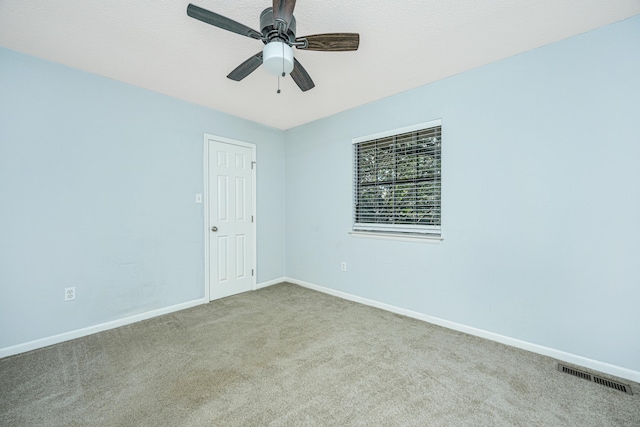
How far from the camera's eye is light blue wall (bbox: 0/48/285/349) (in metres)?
2.26

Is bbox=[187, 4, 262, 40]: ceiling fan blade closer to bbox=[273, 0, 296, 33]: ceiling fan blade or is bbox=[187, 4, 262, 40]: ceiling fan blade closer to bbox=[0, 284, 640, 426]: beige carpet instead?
bbox=[273, 0, 296, 33]: ceiling fan blade

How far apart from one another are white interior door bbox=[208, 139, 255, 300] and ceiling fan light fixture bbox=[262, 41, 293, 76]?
2.13 m

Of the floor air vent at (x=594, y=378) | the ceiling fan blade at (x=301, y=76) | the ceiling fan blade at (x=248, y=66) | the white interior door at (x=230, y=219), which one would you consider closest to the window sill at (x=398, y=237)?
the floor air vent at (x=594, y=378)

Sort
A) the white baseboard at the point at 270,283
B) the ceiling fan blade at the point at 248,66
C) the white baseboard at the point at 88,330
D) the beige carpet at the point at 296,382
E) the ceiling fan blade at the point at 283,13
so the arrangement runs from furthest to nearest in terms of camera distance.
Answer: the white baseboard at the point at 270,283
the white baseboard at the point at 88,330
the ceiling fan blade at the point at 248,66
the beige carpet at the point at 296,382
the ceiling fan blade at the point at 283,13

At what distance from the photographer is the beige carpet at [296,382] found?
5.11 ft

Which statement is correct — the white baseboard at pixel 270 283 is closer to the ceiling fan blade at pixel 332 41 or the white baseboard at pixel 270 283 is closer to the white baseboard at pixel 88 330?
the white baseboard at pixel 88 330

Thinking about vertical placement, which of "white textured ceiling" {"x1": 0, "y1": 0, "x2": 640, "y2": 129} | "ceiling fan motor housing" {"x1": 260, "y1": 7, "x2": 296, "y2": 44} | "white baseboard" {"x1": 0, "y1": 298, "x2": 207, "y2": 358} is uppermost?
"white textured ceiling" {"x1": 0, "y1": 0, "x2": 640, "y2": 129}

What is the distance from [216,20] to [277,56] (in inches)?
15.4

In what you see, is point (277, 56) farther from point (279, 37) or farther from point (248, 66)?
point (248, 66)

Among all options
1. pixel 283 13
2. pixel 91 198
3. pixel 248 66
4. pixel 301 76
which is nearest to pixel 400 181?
pixel 301 76

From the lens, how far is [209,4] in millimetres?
1764

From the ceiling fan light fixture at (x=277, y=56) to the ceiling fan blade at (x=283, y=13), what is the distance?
0.10 meters

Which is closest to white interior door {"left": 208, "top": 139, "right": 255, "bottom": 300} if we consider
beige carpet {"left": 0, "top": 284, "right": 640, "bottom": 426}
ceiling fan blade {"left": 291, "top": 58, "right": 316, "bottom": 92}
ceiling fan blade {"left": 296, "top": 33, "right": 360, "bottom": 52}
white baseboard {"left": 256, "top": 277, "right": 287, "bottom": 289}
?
white baseboard {"left": 256, "top": 277, "right": 287, "bottom": 289}

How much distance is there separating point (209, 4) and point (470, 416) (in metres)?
3.10
